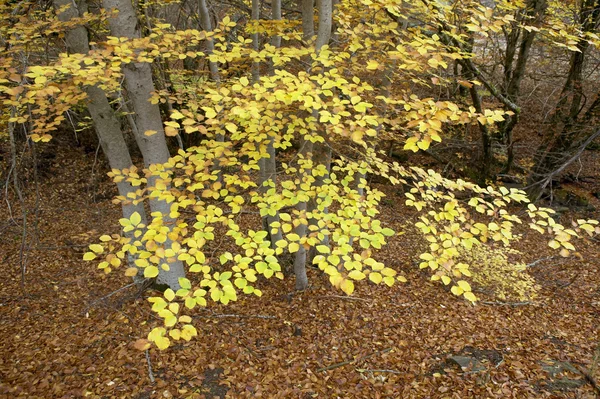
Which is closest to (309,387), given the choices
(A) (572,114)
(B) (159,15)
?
(A) (572,114)

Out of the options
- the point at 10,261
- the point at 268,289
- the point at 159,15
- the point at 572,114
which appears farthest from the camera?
the point at 159,15

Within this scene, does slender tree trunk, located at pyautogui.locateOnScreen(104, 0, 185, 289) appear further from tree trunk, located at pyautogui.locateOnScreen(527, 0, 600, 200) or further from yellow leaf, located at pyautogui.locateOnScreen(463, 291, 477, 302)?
tree trunk, located at pyautogui.locateOnScreen(527, 0, 600, 200)

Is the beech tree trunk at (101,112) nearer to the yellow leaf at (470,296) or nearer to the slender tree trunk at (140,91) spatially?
the slender tree trunk at (140,91)

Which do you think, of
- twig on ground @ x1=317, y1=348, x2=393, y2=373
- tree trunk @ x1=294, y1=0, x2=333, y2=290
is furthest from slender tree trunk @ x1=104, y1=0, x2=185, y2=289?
twig on ground @ x1=317, y1=348, x2=393, y2=373

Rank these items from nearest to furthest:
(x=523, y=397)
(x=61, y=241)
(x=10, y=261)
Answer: (x=523, y=397)
(x=10, y=261)
(x=61, y=241)

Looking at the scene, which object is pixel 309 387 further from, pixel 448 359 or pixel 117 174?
pixel 117 174

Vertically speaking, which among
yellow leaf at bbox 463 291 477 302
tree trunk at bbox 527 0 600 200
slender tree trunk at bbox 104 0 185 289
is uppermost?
slender tree trunk at bbox 104 0 185 289

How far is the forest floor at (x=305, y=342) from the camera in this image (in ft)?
15.0

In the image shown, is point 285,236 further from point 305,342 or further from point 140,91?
point 305,342

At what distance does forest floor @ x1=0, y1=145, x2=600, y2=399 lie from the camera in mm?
4586

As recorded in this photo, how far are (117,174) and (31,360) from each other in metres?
3.41

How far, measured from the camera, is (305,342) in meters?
5.56

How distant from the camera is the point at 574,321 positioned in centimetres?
629

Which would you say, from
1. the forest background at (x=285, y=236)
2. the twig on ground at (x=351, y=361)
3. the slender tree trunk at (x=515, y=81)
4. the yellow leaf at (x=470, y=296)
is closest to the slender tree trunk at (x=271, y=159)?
the forest background at (x=285, y=236)
